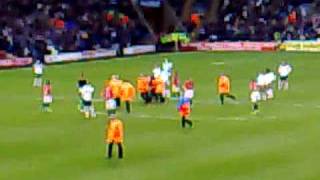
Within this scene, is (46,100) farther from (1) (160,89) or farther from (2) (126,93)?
(1) (160,89)

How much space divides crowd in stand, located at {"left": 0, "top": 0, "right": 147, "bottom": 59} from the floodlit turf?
46.3 feet

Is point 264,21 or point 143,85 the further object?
point 264,21

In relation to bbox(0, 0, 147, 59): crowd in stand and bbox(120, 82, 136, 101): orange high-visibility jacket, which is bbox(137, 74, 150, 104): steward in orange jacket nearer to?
bbox(120, 82, 136, 101): orange high-visibility jacket

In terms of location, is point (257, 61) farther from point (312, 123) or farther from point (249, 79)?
point (312, 123)

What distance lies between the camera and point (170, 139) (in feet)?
113

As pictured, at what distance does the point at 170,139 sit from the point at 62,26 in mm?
41521

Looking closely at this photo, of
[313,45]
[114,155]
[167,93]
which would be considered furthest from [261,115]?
[313,45]

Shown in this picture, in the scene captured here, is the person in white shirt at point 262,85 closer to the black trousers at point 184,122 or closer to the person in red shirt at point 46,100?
the black trousers at point 184,122

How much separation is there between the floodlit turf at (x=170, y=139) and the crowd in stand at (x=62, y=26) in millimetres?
14118

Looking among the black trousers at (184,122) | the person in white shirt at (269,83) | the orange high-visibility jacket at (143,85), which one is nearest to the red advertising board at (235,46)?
the person in white shirt at (269,83)

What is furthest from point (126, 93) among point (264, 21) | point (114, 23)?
point (264, 21)

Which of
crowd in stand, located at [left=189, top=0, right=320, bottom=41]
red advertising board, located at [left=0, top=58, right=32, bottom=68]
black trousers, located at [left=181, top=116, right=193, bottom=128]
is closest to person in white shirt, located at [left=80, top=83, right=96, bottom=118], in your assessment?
black trousers, located at [left=181, top=116, right=193, bottom=128]

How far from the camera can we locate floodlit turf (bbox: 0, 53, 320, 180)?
28719 mm

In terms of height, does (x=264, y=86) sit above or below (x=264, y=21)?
below
